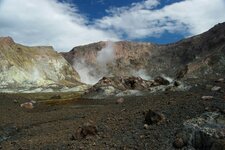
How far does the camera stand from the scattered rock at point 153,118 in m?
25.4

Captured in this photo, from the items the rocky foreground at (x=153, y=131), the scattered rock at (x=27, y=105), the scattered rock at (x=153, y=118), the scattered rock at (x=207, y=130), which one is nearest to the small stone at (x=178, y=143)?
the rocky foreground at (x=153, y=131)

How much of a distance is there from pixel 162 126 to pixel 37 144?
7.58m

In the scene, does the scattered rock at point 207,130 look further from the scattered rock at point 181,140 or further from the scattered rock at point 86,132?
the scattered rock at point 86,132

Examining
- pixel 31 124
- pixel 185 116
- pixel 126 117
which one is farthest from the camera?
pixel 31 124

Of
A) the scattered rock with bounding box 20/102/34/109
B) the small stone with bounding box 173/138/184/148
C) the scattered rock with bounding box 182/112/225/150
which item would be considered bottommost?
the scattered rock with bounding box 20/102/34/109

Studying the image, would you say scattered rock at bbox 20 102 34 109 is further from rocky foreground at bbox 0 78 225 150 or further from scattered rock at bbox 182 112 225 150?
scattered rock at bbox 182 112 225 150

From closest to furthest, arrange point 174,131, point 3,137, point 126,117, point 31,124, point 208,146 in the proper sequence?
1. point 208,146
2. point 174,131
3. point 126,117
4. point 3,137
5. point 31,124

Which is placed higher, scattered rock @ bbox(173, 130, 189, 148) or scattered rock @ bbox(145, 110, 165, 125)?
scattered rock @ bbox(145, 110, 165, 125)

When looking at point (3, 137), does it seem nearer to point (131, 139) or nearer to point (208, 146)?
point (131, 139)

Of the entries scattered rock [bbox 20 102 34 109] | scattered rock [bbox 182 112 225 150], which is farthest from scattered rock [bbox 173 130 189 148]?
scattered rock [bbox 20 102 34 109]

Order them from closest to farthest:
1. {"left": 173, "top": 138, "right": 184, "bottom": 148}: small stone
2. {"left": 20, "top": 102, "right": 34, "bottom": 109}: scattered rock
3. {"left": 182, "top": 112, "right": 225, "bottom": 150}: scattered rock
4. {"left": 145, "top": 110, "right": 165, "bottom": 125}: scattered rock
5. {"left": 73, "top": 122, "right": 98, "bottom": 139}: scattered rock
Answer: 1. {"left": 182, "top": 112, "right": 225, "bottom": 150}: scattered rock
2. {"left": 173, "top": 138, "right": 184, "bottom": 148}: small stone
3. {"left": 145, "top": 110, "right": 165, "bottom": 125}: scattered rock
4. {"left": 73, "top": 122, "right": 98, "bottom": 139}: scattered rock
5. {"left": 20, "top": 102, "right": 34, "bottom": 109}: scattered rock

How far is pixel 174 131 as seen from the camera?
23.4 m

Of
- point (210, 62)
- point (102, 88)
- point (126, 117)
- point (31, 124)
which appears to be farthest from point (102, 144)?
point (210, 62)

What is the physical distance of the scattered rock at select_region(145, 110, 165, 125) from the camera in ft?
83.4
